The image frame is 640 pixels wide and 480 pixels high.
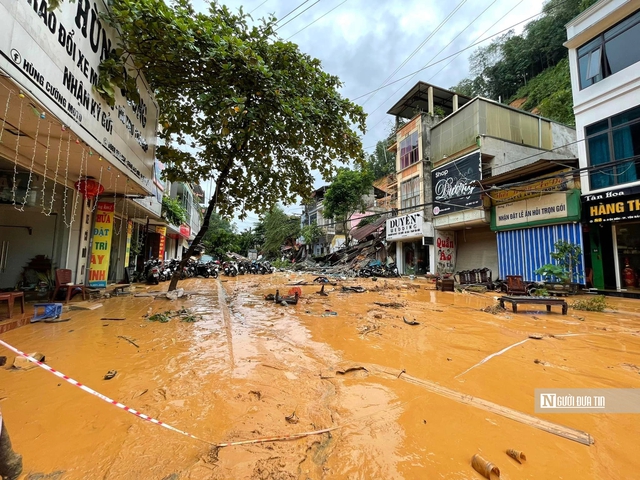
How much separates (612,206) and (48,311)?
57.3 ft

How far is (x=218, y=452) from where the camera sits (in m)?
2.03

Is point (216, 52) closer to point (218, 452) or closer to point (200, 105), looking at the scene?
point (200, 105)

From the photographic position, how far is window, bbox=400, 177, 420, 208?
20.7 m

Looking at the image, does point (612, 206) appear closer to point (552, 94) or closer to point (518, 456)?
point (518, 456)

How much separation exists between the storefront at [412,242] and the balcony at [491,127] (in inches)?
193

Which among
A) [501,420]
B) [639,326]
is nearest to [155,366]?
[501,420]

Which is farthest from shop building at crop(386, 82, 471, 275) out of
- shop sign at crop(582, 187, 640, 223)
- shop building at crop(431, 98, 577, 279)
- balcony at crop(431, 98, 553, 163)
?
shop sign at crop(582, 187, 640, 223)

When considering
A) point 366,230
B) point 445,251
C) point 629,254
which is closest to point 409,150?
point 445,251

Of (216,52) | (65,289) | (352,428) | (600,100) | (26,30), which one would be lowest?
(352,428)

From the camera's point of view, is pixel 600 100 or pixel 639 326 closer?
pixel 639 326

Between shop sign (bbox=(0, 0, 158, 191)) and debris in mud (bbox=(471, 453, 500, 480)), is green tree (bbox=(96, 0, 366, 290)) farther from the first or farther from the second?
debris in mud (bbox=(471, 453, 500, 480))

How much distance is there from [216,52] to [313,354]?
592 centimetres

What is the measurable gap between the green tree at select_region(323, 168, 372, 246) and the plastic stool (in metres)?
20.6

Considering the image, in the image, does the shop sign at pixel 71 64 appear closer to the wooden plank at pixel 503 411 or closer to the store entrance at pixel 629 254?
the wooden plank at pixel 503 411
